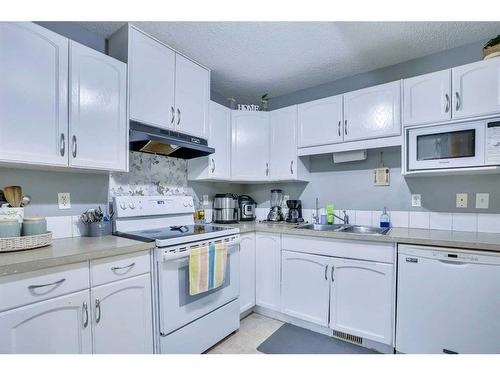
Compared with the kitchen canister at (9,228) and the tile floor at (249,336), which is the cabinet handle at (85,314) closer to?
the kitchen canister at (9,228)

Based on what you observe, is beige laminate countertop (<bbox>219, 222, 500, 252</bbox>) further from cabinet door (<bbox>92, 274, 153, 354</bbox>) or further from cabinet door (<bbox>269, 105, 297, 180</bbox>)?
cabinet door (<bbox>92, 274, 153, 354</bbox>)

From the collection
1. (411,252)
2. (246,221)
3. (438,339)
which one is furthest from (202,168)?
(438,339)

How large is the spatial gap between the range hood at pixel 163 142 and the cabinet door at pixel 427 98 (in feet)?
5.22

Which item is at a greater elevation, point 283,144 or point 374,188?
point 283,144

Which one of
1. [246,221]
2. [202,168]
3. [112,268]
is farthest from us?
[246,221]

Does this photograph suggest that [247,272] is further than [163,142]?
Yes

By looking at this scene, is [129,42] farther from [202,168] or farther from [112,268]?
[112,268]

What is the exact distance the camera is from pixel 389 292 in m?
1.70

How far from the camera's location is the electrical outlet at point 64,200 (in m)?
1.61

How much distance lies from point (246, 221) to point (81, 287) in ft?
5.61

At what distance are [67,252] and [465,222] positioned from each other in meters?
2.66

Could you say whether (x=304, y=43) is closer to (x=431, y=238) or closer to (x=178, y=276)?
(x=431, y=238)

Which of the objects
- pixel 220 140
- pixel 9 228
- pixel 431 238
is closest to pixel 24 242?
pixel 9 228

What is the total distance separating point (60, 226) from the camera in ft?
5.24
